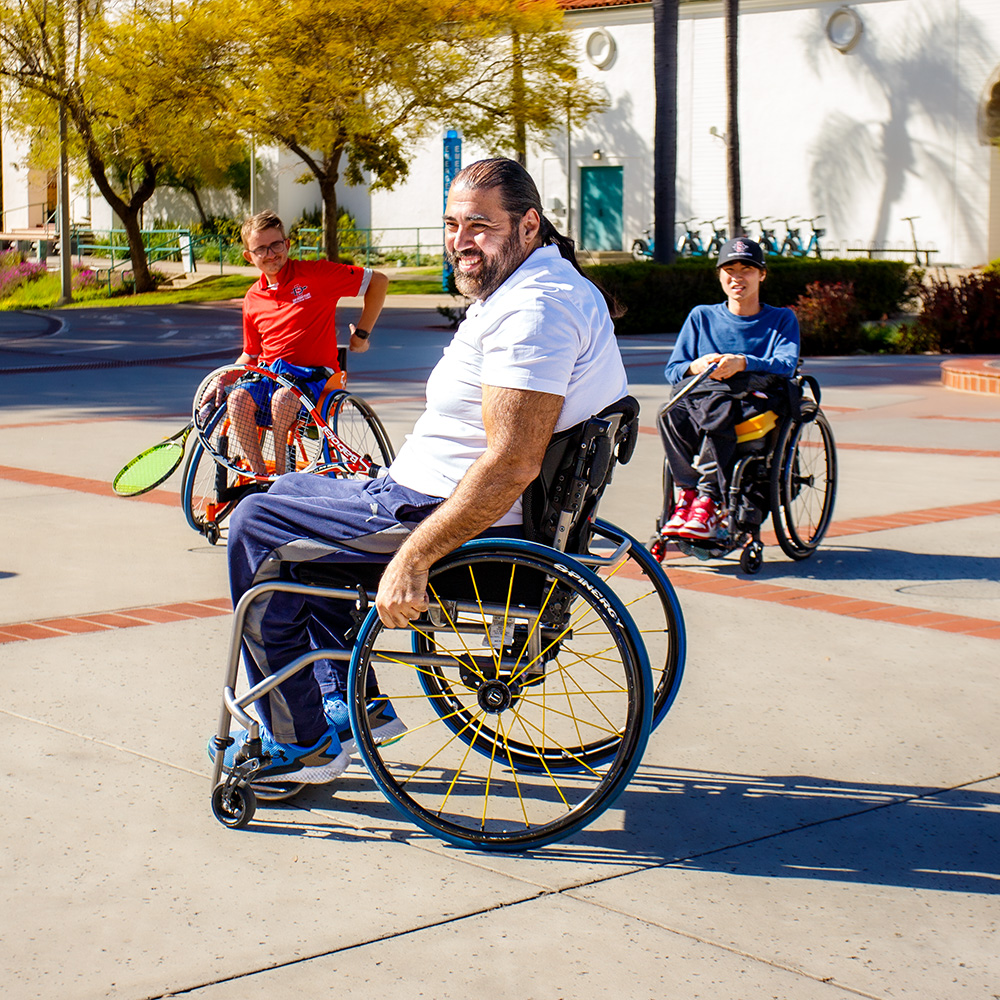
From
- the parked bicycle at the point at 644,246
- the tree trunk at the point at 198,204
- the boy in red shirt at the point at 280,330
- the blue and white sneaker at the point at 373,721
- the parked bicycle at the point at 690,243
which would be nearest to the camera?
the blue and white sneaker at the point at 373,721

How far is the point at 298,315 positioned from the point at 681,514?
2.30 metres

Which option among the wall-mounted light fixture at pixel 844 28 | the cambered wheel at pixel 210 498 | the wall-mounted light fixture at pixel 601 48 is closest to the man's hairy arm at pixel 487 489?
the cambered wheel at pixel 210 498

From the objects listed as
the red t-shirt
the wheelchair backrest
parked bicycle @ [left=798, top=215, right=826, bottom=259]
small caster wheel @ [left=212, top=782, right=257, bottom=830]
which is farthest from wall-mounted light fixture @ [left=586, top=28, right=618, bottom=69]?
small caster wheel @ [left=212, top=782, right=257, bottom=830]

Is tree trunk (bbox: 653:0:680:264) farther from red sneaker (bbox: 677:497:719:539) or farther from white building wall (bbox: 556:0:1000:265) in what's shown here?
red sneaker (bbox: 677:497:719:539)

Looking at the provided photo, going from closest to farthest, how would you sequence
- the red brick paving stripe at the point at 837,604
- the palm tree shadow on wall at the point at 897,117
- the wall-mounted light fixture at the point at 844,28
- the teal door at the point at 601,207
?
the red brick paving stripe at the point at 837,604 < the palm tree shadow on wall at the point at 897,117 < the wall-mounted light fixture at the point at 844,28 < the teal door at the point at 601,207

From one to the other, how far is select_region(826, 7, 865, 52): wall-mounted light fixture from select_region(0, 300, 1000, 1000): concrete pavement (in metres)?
29.0

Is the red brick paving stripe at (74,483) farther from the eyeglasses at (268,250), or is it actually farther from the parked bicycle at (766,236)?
the parked bicycle at (766,236)

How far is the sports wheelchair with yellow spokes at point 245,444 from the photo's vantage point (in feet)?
23.7

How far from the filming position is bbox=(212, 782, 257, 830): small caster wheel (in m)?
3.70

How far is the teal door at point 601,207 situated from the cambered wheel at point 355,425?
32.3 metres

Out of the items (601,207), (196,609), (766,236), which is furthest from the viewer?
(601,207)

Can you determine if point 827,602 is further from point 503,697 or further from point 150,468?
point 150,468

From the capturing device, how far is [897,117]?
3294 centimetres

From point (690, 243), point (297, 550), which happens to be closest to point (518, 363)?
point (297, 550)
